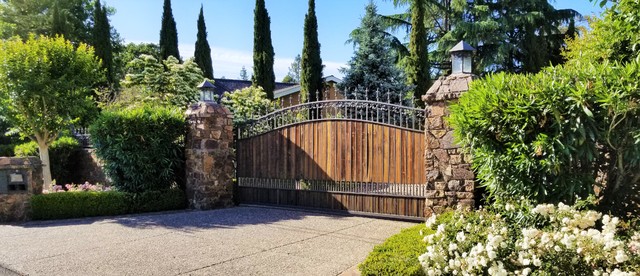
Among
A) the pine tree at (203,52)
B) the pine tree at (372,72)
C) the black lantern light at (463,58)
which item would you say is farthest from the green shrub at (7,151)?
the black lantern light at (463,58)

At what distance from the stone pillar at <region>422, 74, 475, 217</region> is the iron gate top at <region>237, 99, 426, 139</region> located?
1.32 ft

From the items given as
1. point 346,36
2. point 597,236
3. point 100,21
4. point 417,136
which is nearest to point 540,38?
point 346,36

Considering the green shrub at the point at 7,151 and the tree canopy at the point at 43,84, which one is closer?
the tree canopy at the point at 43,84

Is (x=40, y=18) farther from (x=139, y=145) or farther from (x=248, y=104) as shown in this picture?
(x=139, y=145)

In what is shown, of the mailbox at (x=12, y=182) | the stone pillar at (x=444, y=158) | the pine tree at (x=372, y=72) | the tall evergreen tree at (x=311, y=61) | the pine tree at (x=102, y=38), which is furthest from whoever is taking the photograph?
the pine tree at (x=102, y=38)

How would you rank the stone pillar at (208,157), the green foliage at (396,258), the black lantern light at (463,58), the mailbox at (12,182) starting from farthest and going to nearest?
1. the stone pillar at (208,157)
2. the mailbox at (12,182)
3. the black lantern light at (463,58)
4. the green foliage at (396,258)

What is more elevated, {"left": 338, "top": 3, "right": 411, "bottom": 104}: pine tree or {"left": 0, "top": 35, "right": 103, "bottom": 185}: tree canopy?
{"left": 338, "top": 3, "right": 411, "bottom": 104}: pine tree

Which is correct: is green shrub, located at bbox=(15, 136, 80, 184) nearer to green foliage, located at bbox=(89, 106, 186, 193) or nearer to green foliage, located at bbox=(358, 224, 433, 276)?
green foliage, located at bbox=(89, 106, 186, 193)

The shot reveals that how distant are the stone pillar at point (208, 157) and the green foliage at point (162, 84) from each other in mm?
4085

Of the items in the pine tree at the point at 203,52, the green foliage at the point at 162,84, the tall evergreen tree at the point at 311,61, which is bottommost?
the green foliage at the point at 162,84

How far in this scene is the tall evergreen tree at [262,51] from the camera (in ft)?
50.4

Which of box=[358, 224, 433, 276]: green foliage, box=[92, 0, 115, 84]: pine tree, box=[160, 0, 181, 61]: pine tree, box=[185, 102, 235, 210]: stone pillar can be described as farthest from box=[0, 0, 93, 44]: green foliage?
box=[358, 224, 433, 276]: green foliage

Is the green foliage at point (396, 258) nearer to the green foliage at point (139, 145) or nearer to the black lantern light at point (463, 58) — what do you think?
the black lantern light at point (463, 58)

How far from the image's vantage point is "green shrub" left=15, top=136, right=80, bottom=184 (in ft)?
34.3
